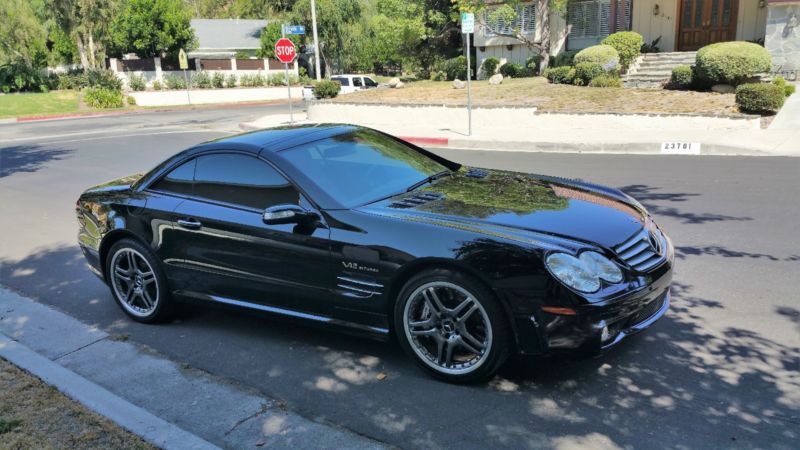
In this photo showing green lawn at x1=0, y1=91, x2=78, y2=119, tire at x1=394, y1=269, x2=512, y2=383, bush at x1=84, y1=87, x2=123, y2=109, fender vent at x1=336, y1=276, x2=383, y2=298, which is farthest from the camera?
bush at x1=84, y1=87, x2=123, y2=109

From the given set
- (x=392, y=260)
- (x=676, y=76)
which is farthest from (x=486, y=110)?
(x=392, y=260)

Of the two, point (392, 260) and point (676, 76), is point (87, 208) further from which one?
point (676, 76)

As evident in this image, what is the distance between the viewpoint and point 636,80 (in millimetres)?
22344

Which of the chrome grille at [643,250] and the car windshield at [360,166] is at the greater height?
the car windshield at [360,166]

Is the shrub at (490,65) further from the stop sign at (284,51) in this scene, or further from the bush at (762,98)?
the bush at (762,98)

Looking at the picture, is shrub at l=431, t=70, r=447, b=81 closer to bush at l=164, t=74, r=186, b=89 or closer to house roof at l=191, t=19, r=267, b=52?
bush at l=164, t=74, r=186, b=89

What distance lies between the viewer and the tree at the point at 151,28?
42.4 m

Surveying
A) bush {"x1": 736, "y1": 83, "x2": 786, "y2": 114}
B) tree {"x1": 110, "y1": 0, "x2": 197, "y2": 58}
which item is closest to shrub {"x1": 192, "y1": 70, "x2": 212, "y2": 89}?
tree {"x1": 110, "y1": 0, "x2": 197, "y2": 58}

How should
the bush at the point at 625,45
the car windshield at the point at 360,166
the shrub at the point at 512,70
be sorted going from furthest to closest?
the shrub at the point at 512,70, the bush at the point at 625,45, the car windshield at the point at 360,166

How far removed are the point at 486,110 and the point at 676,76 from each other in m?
5.95

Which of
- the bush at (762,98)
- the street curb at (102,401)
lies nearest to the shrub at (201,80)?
the bush at (762,98)

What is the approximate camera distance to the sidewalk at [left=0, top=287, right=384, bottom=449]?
338 centimetres

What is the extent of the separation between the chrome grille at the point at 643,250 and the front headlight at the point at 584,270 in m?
0.16

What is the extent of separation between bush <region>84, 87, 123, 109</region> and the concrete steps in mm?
29654
